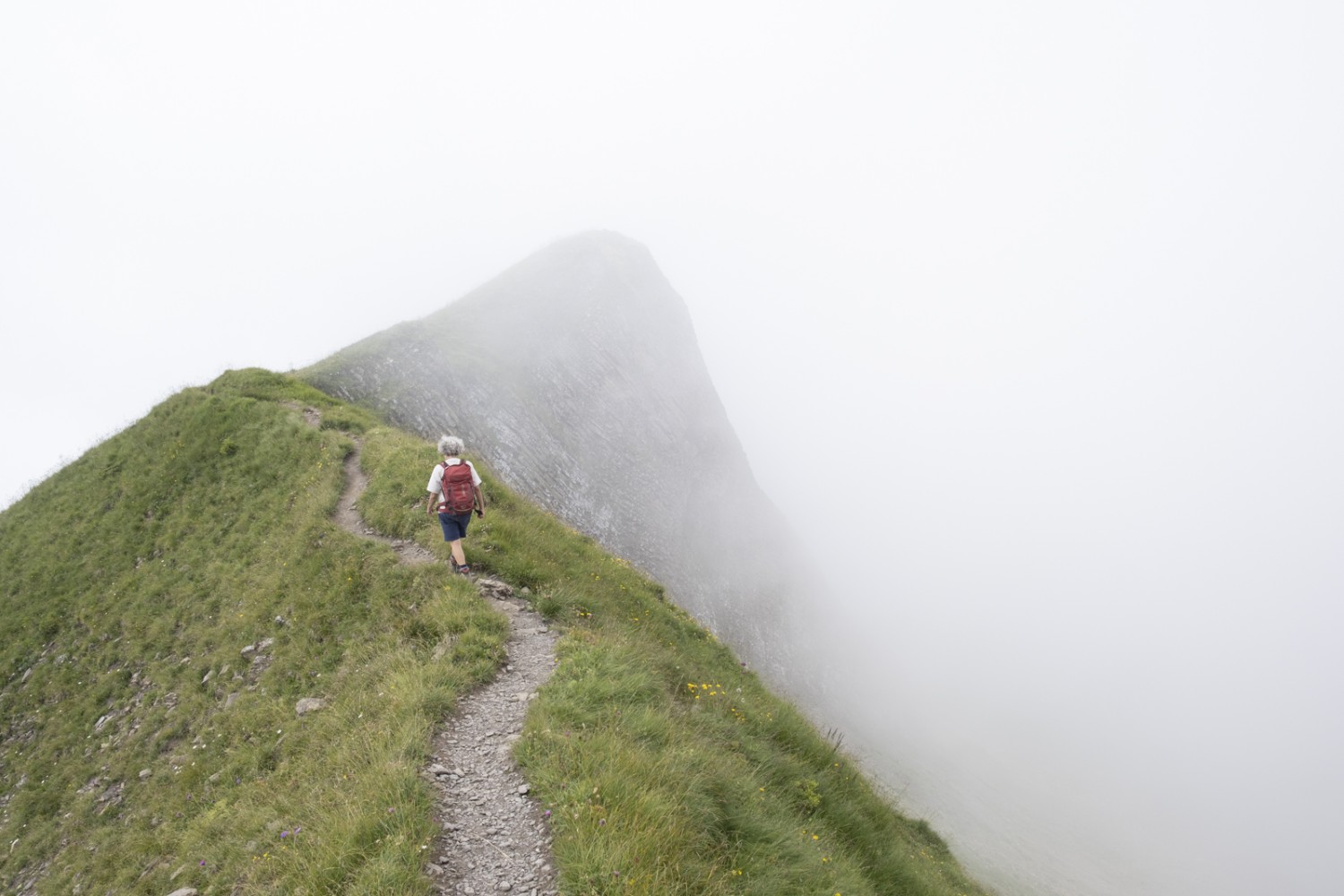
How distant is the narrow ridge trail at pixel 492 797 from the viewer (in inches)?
254

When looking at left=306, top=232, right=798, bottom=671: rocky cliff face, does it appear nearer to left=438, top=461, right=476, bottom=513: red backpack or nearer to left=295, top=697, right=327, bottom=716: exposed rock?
left=438, top=461, right=476, bottom=513: red backpack

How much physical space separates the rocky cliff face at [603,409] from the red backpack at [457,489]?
68.8 feet

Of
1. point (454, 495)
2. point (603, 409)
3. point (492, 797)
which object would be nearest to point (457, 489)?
point (454, 495)

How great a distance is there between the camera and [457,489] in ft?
45.0

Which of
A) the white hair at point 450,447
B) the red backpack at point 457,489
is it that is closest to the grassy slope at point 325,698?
the red backpack at point 457,489

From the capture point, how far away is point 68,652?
60.6ft

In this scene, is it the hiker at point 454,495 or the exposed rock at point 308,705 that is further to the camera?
the hiker at point 454,495

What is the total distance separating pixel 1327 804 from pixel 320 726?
173 metres

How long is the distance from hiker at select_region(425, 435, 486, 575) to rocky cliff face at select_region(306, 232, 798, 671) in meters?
20.8

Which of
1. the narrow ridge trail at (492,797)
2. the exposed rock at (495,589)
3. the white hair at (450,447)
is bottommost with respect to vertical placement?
the narrow ridge trail at (492,797)

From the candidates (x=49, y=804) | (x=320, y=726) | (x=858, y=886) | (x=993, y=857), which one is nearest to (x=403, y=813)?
(x=320, y=726)

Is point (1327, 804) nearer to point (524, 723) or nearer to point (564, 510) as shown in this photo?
point (564, 510)

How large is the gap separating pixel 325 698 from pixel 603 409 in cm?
4307

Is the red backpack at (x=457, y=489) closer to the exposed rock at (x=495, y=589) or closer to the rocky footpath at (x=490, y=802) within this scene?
the exposed rock at (x=495, y=589)
